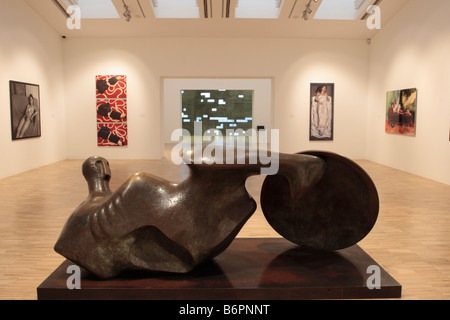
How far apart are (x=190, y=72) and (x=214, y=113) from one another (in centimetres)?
958

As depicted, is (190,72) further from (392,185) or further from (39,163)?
(392,185)

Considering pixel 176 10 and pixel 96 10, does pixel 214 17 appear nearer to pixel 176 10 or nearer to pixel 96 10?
pixel 176 10

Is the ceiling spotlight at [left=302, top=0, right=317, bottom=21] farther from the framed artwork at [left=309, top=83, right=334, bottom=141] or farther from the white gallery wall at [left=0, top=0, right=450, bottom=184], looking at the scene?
the framed artwork at [left=309, top=83, right=334, bottom=141]

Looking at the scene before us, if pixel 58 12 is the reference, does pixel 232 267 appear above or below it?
below

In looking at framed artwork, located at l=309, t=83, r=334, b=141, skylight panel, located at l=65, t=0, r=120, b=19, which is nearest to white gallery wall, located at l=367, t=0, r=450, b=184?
framed artwork, located at l=309, t=83, r=334, b=141

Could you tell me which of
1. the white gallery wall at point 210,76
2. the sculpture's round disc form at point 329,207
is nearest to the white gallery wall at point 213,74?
the white gallery wall at point 210,76

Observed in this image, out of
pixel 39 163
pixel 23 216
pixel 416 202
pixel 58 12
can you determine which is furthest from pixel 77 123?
pixel 416 202

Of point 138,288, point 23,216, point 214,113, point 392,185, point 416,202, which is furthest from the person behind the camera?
point 214,113

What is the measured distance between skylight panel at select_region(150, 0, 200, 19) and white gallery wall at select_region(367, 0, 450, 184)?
18.4 feet

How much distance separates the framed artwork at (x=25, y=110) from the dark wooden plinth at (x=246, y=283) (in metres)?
7.90

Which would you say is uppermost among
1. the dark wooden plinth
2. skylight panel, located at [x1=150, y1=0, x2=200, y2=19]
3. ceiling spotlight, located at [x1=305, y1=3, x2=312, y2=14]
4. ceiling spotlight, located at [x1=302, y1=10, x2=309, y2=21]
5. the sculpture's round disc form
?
skylight panel, located at [x1=150, y1=0, x2=200, y2=19]

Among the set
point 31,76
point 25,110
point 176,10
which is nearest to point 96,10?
point 176,10

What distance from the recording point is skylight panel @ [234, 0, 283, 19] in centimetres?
1167

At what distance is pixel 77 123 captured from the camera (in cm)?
1328
